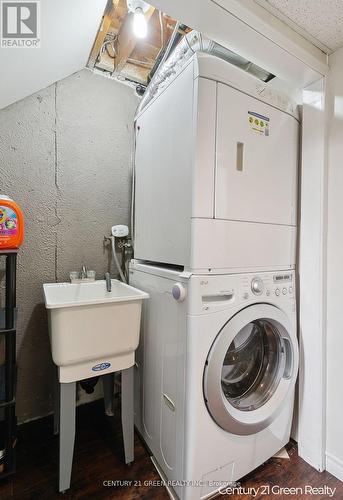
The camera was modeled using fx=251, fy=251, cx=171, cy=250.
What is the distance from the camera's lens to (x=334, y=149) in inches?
51.7

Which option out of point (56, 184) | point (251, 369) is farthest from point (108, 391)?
point (56, 184)

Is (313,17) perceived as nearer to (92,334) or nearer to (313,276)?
(313,276)

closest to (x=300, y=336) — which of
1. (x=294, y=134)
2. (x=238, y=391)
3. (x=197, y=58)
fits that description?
(x=238, y=391)

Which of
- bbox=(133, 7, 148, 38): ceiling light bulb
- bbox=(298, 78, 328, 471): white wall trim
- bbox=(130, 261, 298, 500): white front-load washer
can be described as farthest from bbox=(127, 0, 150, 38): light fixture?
bbox=(130, 261, 298, 500): white front-load washer

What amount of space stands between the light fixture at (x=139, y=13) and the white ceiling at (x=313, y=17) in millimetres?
622

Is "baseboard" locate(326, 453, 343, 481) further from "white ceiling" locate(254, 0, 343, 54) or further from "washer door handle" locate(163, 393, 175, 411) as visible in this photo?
"white ceiling" locate(254, 0, 343, 54)

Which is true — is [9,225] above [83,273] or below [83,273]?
above

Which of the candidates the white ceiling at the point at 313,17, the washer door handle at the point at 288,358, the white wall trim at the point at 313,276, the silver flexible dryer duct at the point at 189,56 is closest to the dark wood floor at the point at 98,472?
the white wall trim at the point at 313,276

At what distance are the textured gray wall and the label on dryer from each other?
103 centimetres

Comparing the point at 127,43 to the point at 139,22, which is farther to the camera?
the point at 127,43

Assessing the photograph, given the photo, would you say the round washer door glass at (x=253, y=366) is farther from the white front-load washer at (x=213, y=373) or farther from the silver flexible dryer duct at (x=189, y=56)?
the silver flexible dryer duct at (x=189, y=56)

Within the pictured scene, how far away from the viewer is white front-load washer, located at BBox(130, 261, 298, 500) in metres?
1.04

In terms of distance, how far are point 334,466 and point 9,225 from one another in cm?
198

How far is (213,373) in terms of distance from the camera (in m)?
1.04
